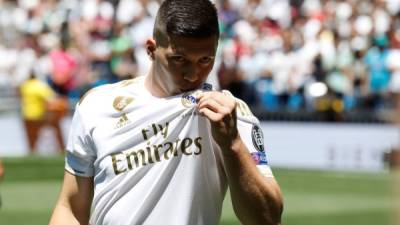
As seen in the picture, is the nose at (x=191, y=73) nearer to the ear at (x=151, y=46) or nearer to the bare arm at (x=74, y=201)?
the ear at (x=151, y=46)

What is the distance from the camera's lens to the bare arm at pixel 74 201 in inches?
158

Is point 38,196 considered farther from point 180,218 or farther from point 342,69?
point 180,218

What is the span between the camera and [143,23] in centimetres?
2334

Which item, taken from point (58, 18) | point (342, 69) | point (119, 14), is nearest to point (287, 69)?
point (342, 69)

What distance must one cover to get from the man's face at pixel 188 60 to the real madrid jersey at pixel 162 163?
6 cm

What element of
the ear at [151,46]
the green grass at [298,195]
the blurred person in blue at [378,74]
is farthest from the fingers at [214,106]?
the blurred person in blue at [378,74]

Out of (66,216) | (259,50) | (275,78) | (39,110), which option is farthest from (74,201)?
(39,110)

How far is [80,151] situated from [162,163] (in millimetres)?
367

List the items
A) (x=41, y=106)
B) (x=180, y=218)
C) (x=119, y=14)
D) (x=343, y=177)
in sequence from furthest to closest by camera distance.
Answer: (x=119, y=14) < (x=41, y=106) < (x=343, y=177) < (x=180, y=218)

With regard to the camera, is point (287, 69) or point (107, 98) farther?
point (287, 69)

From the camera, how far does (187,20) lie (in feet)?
12.2

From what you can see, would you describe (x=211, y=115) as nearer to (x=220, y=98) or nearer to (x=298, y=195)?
(x=220, y=98)

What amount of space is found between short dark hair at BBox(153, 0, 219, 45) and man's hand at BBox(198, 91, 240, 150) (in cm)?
26

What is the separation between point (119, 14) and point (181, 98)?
21132 millimetres
